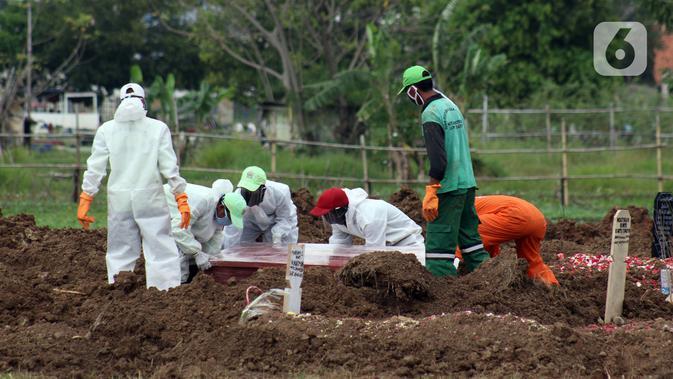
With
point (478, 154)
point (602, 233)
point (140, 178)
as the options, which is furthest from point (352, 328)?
point (478, 154)

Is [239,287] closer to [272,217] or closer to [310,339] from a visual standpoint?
Result: [310,339]

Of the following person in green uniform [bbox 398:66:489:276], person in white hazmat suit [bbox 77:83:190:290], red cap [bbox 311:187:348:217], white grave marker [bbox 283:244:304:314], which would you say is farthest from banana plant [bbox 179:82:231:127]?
white grave marker [bbox 283:244:304:314]

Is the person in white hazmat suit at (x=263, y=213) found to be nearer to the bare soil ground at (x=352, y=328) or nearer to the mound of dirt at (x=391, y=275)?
the bare soil ground at (x=352, y=328)

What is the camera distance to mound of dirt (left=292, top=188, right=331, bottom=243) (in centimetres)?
1269

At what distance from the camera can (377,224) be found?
1005 centimetres

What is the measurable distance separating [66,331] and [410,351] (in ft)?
8.10

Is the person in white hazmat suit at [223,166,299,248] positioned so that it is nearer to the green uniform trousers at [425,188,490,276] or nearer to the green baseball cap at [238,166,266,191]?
the green baseball cap at [238,166,266,191]

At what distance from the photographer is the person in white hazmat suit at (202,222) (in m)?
9.12

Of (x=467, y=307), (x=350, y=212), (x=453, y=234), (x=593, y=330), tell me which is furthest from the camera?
(x=350, y=212)

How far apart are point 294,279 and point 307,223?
6269 millimetres

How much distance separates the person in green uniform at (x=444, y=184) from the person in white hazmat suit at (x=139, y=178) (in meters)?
1.99

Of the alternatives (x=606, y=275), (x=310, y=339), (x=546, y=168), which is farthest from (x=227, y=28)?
(x=310, y=339)

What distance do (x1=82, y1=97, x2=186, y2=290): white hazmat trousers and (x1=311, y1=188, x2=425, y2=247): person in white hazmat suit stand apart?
1617mm

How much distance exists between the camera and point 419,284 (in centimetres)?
777
